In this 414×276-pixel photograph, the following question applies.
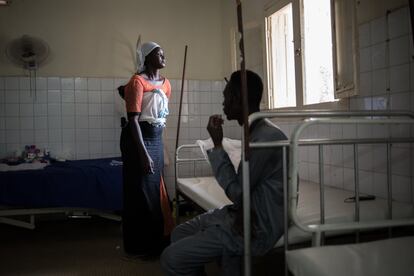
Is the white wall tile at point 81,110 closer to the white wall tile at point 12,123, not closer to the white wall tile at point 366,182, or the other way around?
the white wall tile at point 12,123

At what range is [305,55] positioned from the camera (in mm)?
2859

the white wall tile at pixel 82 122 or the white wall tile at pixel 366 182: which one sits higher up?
the white wall tile at pixel 82 122

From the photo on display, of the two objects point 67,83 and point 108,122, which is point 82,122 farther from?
point 67,83

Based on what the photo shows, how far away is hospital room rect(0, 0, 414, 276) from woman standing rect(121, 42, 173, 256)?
11 mm

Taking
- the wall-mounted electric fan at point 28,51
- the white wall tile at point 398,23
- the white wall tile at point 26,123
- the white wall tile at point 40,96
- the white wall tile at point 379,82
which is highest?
the wall-mounted electric fan at point 28,51

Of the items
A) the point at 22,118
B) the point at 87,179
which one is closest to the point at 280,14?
the point at 87,179

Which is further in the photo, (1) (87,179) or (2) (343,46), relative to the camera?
(1) (87,179)

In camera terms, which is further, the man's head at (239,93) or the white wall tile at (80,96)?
the white wall tile at (80,96)

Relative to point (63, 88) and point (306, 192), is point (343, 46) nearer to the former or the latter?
point (306, 192)

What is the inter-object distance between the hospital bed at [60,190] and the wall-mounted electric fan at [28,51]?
4.04ft

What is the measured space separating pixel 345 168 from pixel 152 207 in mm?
1385

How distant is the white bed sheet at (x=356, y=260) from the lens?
1.12 m

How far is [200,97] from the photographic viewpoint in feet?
14.6

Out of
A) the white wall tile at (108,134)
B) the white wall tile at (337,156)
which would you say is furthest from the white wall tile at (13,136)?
the white wall tile at (337,156)
